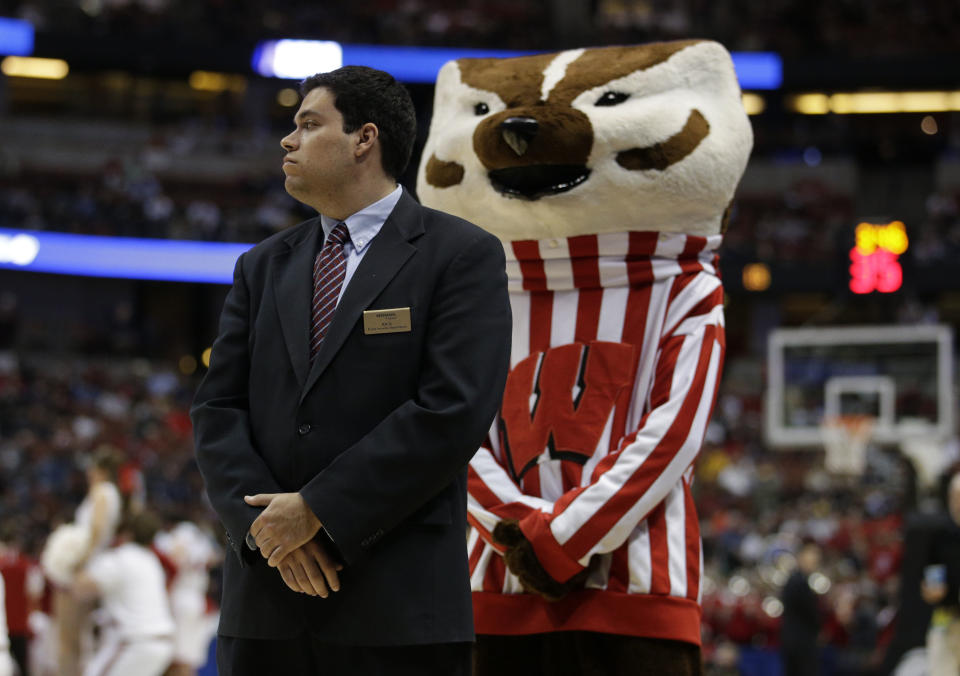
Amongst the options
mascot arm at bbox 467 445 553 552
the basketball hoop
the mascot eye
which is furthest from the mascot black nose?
the basketball hoop

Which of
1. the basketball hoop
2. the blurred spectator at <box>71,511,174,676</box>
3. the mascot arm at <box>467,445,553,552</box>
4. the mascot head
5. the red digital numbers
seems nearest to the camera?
the mascot arm at <box>467,445,553,552</box>

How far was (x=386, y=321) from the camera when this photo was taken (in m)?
2.32

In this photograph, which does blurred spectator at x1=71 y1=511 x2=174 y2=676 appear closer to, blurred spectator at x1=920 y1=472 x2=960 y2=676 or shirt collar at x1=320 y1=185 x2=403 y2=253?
blurred spectator at x1=920 y1=472 x2=960 y2=676

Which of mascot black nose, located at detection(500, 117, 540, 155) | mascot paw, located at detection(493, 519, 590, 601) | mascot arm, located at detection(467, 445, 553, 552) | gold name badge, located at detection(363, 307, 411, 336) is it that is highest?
mascot black nose, located at detection(500, 117, 540, 155)

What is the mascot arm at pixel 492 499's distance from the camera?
3.24 meters

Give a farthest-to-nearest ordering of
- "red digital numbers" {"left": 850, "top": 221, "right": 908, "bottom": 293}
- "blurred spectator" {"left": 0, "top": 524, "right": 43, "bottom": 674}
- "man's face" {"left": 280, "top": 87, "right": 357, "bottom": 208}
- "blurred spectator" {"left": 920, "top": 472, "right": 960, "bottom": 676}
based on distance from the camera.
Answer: "red digital numbers" {"left": 850, "top": 221, "right": 908, "bottom": 293} < "blurred spectator" {"left": 0, "top": 524, "right": 43, "bottom": 674} < "blurred spectator" {"left": 920, "top": 472, "right": 960, "bottom": 676} < "man's face" {"left": 280, "top": 87, "right": 357, "bottom": 208}

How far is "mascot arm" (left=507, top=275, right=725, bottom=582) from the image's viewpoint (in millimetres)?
3113

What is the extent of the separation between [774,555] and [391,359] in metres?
12.1

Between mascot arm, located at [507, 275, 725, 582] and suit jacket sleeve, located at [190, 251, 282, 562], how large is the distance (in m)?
0.96

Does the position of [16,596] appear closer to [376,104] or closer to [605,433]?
[605,433]

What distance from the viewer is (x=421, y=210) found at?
2.51 m

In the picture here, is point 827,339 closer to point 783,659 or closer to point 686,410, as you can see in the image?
point 783,659

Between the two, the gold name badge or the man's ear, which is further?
the man's ear

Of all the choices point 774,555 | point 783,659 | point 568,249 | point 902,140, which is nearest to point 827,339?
point 774,555
